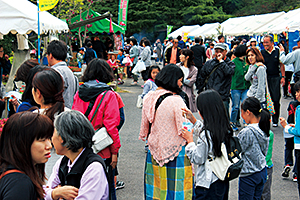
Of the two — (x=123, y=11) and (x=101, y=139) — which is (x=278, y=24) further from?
(x=101, y=139)

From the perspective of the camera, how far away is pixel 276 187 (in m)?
4.95

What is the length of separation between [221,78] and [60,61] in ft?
11.6

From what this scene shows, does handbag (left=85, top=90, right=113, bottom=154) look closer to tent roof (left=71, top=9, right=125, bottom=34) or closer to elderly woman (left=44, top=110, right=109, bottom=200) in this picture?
elderly woman (left=44, top=110, right=109, bottom=200)

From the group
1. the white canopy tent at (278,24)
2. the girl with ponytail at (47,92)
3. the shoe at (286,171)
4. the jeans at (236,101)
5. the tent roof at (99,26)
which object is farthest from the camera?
the tent roof at (99,26)

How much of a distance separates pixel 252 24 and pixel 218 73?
14.3 meters

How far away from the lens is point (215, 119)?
292cm

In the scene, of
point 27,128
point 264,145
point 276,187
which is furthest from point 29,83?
point 276,187

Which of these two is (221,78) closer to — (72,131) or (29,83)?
(29,83)

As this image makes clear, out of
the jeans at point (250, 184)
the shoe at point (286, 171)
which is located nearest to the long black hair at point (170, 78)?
the jeans at point (250, 184)

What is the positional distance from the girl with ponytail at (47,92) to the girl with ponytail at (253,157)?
1994 millimetres

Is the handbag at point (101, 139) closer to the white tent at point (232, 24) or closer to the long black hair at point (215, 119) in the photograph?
the long black hair at point (215, 119)

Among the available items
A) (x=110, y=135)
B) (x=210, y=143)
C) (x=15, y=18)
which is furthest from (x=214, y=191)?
(x=15, y=18)

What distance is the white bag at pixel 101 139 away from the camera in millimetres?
3551

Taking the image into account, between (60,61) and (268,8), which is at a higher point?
(268,8)
